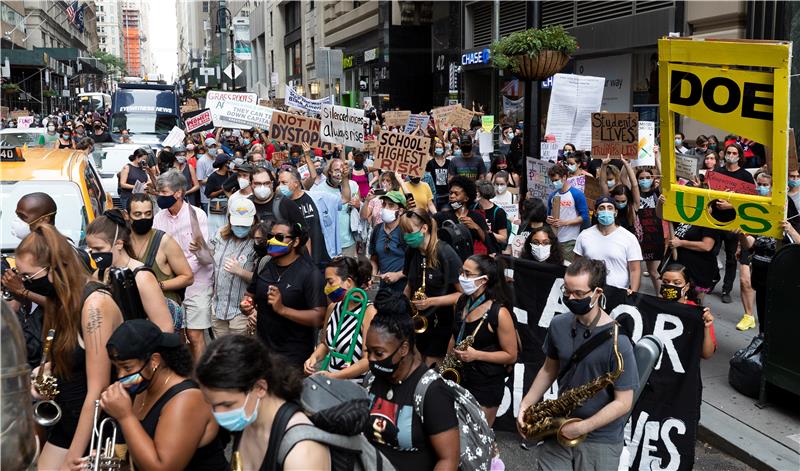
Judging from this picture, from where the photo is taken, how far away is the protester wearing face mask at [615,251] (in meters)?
6.97

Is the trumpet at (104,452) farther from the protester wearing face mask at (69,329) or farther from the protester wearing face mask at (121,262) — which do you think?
the protester wearing face mask at (121,262)

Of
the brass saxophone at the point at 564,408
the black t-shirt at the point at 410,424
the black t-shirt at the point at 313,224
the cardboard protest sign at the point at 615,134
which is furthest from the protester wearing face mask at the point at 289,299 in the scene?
the cardboard protest sign at the point at 615,134

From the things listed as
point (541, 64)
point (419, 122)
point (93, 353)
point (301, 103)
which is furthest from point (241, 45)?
point (93, 353)

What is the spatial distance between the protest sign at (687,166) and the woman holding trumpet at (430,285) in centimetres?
525

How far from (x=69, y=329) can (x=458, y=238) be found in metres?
3.85

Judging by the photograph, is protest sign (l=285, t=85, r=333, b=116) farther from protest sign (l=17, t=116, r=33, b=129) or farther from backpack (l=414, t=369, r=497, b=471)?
backpack (l=414, t=369, r=497, b=471)

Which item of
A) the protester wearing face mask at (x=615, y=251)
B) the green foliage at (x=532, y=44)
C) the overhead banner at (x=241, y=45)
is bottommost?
the protester wearing face mask at (x=615, y=251)

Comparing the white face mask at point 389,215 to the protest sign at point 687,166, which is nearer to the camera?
the white face mask at point 389,215

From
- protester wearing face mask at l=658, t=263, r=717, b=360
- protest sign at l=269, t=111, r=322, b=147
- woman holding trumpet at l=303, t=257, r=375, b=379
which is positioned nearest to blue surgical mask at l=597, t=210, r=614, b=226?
protester wearing face mask at l=658, t=263, r=717, b=360

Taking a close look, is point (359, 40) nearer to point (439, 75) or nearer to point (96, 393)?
point (439, 75)

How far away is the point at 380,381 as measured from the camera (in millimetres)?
3539

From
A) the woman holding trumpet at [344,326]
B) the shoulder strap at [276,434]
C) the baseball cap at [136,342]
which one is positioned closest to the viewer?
the shoulder strap at [276,434]

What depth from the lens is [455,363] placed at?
496 centimetres

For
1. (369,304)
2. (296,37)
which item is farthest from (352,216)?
(296,37)
